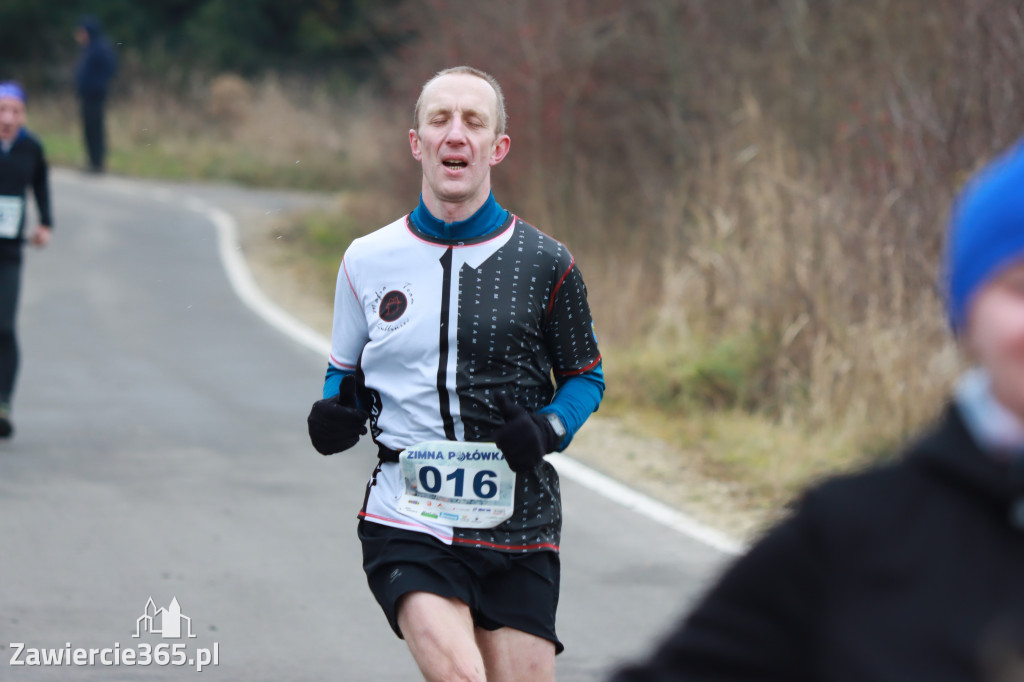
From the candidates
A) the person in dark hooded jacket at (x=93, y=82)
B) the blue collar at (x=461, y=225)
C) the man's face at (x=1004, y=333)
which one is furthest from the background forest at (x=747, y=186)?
the man's face at (x=1004, y=333)

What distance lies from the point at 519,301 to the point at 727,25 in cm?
1304

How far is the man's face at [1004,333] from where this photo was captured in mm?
1343

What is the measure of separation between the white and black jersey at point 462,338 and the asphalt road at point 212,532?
1.77 meters

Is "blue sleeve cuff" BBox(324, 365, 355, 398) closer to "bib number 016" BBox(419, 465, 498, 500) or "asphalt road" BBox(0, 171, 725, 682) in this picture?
"bib number 016" BBox(419, 465, 498, 500)

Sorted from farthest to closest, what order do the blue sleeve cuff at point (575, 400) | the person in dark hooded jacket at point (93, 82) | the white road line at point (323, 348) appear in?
the person in dark hooded jacket at point (93, 82) < the white road line at point (323, 348) < the blue sleeve cuff at point (575, 400)

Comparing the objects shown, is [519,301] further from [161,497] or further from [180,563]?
[161,497]

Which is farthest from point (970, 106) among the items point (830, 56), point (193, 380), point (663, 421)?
point (193, 380)

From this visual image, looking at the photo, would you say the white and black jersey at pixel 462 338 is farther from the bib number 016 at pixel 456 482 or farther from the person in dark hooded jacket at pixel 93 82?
the person in dark hooded jacket at pixel 93 82

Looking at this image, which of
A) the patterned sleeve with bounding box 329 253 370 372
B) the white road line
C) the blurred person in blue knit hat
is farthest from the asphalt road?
the blurred person in blue knit hat

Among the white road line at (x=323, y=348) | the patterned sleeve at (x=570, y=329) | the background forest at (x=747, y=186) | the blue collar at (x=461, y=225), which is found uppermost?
the blue collar at (x=461, y=225)

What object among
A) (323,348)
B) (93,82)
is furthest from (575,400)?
(93,82)

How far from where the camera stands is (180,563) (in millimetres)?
6738

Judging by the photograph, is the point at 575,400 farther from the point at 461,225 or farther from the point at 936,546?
the point at 936,546

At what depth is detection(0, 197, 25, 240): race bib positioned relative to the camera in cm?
908
